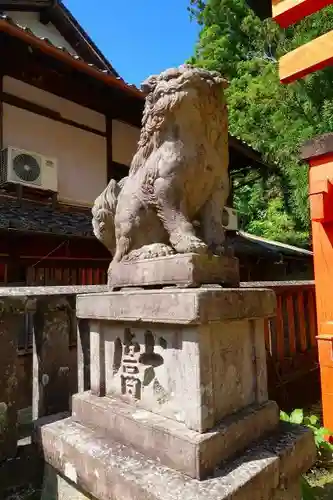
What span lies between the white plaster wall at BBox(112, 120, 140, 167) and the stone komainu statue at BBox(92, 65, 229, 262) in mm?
6548

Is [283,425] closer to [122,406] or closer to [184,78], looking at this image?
[122,406]

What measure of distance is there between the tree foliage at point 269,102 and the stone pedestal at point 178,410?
747cm

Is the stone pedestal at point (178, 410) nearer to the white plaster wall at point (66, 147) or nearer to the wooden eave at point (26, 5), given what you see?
the white plaster wall at point (66, 147)

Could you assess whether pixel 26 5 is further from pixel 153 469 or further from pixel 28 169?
pixel 153 469

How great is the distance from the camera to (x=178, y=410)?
72.1 inches

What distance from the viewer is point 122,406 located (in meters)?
2.08

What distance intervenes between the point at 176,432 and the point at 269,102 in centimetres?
1214

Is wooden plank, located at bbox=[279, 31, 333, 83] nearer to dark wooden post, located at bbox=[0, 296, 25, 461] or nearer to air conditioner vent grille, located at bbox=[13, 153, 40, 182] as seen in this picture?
dark wooden post, located at bbox=[0, 296, 25, 461]

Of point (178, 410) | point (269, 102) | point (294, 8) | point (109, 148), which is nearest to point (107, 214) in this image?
point (178, 410)

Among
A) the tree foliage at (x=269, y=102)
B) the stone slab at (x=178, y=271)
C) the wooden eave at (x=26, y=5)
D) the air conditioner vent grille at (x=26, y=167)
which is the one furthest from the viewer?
the tree foliage at (x=269, y=102)

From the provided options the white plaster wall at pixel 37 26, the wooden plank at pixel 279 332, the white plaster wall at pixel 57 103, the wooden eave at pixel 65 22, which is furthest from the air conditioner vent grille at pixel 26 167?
the wooden plank at pixel 279 332

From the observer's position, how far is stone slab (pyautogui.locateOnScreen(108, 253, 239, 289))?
1.87m

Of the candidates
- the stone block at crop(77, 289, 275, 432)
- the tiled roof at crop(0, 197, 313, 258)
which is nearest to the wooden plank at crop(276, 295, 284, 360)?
the tiled roof at crop(0, 197, 313, 258)

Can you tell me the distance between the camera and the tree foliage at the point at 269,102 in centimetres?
902
